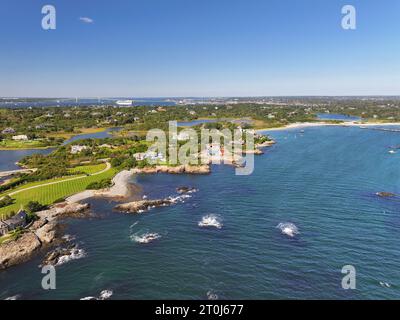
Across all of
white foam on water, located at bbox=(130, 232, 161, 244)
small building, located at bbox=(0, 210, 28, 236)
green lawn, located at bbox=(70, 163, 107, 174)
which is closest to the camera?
white foam on water, located at bbox=(130, 232, 161, 244)

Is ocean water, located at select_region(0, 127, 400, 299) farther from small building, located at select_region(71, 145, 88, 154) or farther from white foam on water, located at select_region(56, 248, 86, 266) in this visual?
small building, located at select_region(71, 145, 88, 154)

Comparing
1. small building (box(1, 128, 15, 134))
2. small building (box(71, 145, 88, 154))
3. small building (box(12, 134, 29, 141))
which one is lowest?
small building (box(71, 145, 88, 154))

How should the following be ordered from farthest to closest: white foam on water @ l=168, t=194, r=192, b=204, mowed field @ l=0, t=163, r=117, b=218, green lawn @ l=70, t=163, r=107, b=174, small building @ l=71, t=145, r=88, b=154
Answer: small building @ l=71, t=145, r=88, b=154 → green lawn @ l=70, t=163, r=107, b=174 → white foam on water @ l=168, t=194, r=192, b=204 → mowed field @ l=0, t=163, r=117, b=218

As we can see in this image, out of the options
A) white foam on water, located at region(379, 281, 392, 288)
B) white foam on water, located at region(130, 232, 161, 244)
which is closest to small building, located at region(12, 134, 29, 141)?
white foam on water, located at region(130, 232, 161, 244)

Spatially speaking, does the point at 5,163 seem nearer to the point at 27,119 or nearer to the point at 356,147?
the point at 27,119

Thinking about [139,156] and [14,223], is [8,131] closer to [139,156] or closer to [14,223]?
[139,156]

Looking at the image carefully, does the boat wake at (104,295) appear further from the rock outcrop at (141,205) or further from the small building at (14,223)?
the rock outcrop at (141,205)
